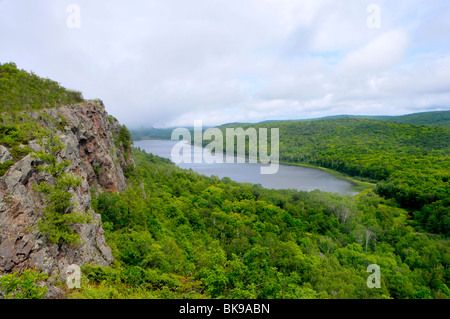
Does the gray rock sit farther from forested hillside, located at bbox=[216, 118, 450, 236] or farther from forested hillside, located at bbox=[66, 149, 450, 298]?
forested hillside, located at bbox=[216, 118, 450, 236]

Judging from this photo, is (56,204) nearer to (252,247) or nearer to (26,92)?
(26,92)

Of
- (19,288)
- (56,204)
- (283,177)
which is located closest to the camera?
(19,288)

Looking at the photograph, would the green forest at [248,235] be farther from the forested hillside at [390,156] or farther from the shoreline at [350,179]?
the shoreline at [350,179]

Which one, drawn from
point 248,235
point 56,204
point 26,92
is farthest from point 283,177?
point 56,204

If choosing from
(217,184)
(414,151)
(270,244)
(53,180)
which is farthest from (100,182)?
(414,151)

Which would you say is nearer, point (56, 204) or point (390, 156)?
point (56, 204)

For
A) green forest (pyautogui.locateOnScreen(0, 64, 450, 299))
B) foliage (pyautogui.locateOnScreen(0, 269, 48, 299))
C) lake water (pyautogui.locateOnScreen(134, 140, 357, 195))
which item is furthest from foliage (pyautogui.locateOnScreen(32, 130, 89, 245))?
lake water (pyautogui.locateOnScreen(134, 140, 357, 195))
